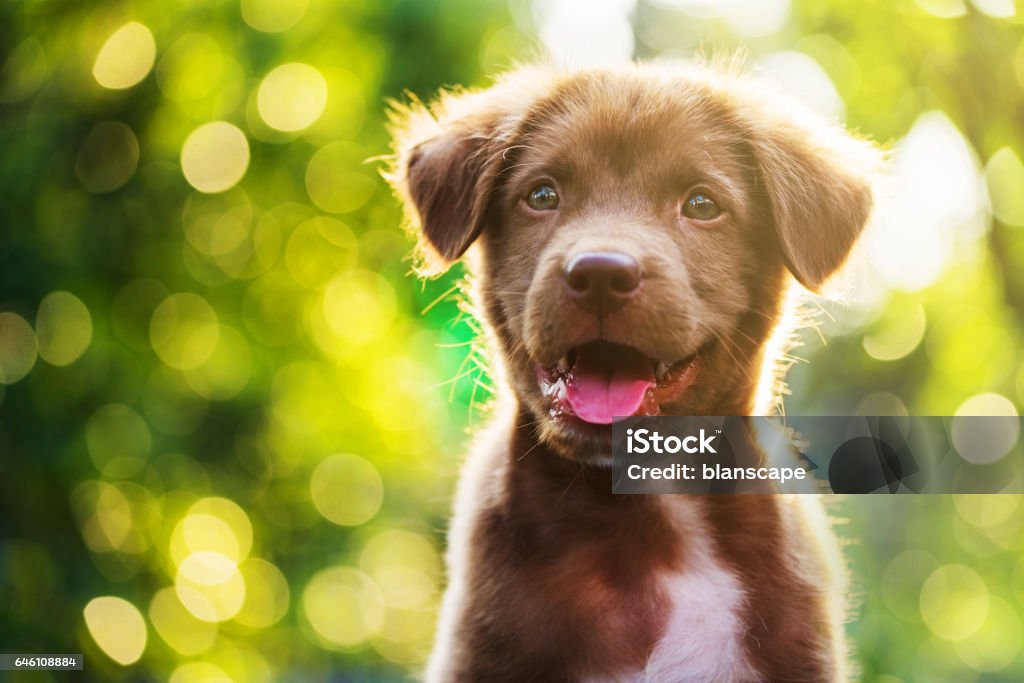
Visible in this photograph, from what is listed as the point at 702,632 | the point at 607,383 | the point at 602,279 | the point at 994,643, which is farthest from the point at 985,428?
the point at 602,279

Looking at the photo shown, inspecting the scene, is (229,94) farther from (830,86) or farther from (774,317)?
(774,317)

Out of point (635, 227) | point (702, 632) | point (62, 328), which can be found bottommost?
point (702, 632)

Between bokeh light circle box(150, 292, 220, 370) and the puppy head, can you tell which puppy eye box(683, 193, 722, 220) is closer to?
the puppy head

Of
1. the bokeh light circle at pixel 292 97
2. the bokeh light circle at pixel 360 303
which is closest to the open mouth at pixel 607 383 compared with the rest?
the bokeh light circle at pixel 360 303

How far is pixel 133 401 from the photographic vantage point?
4516mm

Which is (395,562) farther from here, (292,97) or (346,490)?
(292,97)

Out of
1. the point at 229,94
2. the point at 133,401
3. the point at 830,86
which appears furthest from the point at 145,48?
the point at 830,86

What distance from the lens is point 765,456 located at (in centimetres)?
194

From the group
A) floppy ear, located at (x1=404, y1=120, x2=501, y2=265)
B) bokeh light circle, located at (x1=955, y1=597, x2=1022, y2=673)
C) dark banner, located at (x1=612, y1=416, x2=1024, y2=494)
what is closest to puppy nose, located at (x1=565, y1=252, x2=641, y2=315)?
dark banner, located at (x1=612, y1=416, x2=1024, y2=494)

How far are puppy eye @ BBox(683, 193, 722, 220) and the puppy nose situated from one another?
0.26 m

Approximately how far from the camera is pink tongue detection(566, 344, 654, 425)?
186 cm

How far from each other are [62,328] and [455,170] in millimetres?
2832

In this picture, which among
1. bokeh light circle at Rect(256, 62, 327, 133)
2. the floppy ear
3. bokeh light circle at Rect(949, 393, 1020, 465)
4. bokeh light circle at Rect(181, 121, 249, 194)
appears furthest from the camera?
bokeh light circle at Rect(256, 62, 327, 133)

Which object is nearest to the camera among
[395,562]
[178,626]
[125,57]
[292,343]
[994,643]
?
[994,643]
